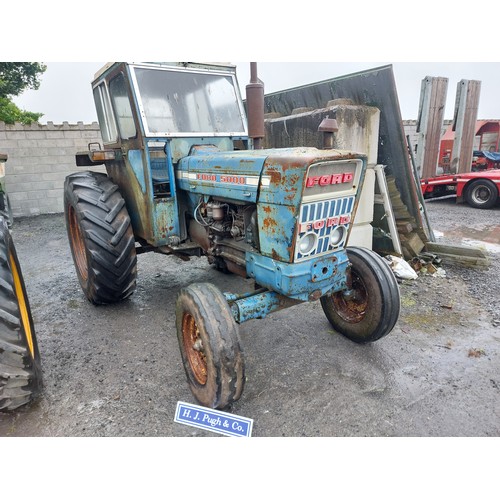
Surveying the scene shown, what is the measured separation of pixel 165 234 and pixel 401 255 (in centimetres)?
290

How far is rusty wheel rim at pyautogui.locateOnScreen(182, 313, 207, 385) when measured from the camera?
2309 millimetres

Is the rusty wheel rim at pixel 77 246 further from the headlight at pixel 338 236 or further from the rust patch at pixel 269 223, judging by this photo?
the headlight at pixel 338 236

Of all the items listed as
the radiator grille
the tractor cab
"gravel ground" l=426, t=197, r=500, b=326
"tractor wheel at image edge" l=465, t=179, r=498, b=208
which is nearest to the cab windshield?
the tractor cab

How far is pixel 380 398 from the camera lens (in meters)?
2.37

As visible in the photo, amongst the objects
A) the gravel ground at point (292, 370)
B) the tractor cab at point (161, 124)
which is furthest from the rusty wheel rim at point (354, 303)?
the tractor cab at point (161, 124)

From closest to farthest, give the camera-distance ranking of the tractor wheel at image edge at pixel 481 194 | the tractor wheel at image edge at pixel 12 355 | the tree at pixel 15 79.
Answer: the tractor wheel at image edge at pixel 12 355 → the tractor wheel at image edge at pixel 481 194 → the tree at pixel 15 79

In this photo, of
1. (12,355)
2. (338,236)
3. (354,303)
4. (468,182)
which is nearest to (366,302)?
(354,303)

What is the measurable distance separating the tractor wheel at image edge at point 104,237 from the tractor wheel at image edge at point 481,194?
795 centimetres

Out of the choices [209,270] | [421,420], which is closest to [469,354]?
[421,420]

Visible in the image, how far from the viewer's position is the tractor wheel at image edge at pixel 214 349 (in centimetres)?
205

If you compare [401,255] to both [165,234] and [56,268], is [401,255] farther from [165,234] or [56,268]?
[56,268]

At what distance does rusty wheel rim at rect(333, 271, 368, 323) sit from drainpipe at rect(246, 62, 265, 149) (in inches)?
50.4

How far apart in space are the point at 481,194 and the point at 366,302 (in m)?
7.28

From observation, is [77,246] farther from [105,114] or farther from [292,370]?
[292,370]
